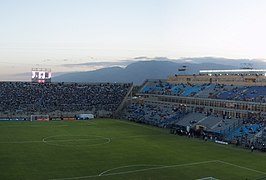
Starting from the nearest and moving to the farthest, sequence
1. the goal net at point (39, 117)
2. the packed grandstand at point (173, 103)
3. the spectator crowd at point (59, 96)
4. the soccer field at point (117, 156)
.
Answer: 1. the soccer field at point (117, 156)
2. the packed grandstand at point (173, 103)
3. the goal net at point (39, 117)
4. the spectator crowd at point (59, 96)

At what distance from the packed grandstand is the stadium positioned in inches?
8.2

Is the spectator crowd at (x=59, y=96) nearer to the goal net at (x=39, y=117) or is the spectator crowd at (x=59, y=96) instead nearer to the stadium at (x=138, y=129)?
the stadium at (x=138, y=129)

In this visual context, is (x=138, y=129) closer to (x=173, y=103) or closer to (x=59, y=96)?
(x=173, y=103)

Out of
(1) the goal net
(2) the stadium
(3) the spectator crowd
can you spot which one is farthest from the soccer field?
(3) the spectator crowd

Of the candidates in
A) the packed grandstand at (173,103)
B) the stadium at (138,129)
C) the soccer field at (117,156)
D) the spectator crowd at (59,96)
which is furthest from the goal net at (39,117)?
the soccer field at (117,156)

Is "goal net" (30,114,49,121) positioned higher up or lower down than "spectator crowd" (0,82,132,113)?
lower down

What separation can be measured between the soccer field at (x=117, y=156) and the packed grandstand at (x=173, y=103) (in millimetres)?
6530

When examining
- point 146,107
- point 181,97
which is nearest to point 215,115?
point 181,97

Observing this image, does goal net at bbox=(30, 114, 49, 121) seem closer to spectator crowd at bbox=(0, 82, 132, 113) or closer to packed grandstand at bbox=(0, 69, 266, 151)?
packed grandstand at bbox=(0, 69, 266, 151)

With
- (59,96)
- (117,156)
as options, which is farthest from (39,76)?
(117,156)

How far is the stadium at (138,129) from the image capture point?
3822cm

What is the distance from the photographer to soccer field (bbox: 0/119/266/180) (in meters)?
35.9

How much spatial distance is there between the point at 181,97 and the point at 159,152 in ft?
125

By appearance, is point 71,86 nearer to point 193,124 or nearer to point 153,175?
point 193,124
